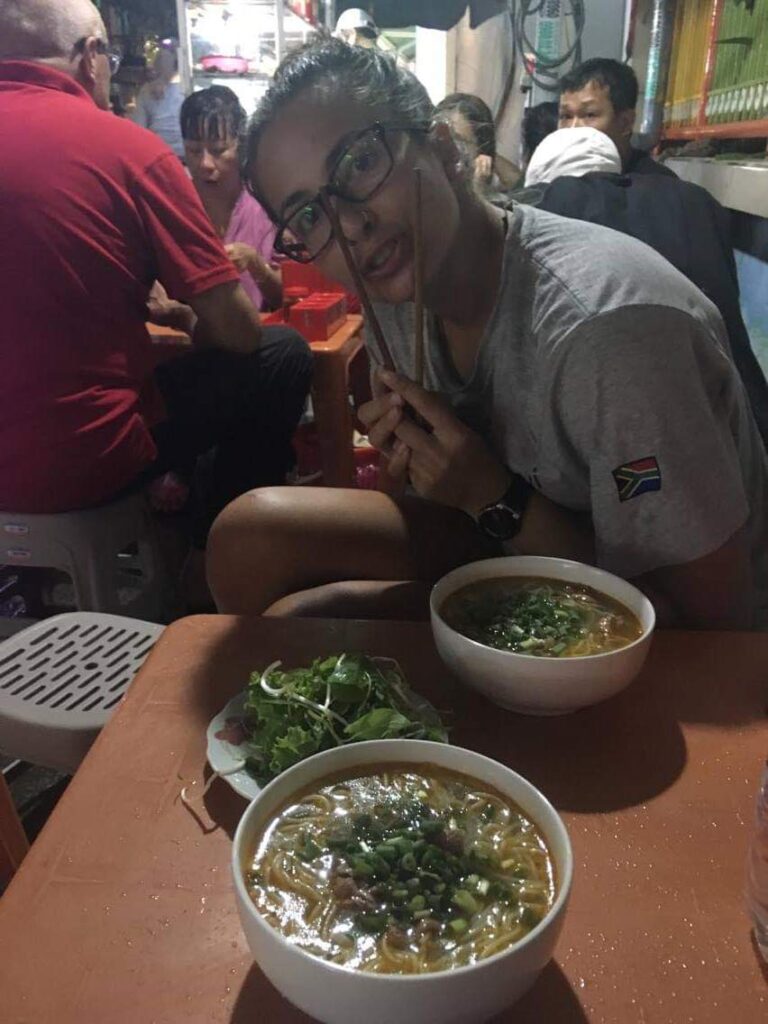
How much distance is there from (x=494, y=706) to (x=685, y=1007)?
1.11 feet

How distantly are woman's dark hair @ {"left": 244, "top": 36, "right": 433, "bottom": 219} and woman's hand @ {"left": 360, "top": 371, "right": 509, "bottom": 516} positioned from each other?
38 cm

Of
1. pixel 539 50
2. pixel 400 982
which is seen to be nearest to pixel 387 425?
pixel 400 982

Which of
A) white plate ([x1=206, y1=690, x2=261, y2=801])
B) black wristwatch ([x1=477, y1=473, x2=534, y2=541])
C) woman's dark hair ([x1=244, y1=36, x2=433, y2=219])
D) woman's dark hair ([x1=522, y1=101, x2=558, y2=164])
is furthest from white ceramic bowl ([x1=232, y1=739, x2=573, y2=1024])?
woman's dark hair ([x1=522, y1=101, x2=558, y2=164])

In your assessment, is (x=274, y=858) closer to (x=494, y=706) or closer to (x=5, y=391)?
(x=494, y=706)

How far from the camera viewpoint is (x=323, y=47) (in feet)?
3.94

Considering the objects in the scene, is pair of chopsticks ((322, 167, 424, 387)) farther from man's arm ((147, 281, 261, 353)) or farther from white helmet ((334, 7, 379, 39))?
white helmet ((334, 7, 379, 39))

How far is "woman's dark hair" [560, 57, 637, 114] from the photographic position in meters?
3.29

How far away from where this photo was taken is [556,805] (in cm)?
72

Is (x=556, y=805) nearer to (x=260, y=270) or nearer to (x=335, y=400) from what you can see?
(x=335, y=400)

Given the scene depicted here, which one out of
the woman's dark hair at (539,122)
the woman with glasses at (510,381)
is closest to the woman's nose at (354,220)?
the woman with glasses at (510,381)

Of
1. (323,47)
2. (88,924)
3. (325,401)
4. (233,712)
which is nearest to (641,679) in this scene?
(233,712)

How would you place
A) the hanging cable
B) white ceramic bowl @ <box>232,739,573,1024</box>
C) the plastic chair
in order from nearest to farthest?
white ceramic bowl @ <box>232,739,573,1024</box>
the plastic chair
the hanging cable

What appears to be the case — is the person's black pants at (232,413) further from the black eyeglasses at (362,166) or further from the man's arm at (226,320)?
the black eyeglasses at (362,166)

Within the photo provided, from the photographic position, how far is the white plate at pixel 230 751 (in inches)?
28.1
